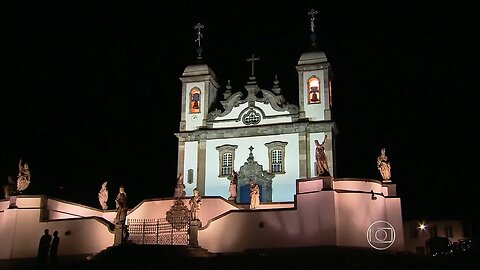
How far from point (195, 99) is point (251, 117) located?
14.3 feet

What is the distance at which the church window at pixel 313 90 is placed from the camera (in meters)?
39.0

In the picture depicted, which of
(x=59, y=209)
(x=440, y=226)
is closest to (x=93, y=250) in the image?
(x=59, y=209)

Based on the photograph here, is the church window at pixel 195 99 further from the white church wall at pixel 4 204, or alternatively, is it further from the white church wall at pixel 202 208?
the white church wall at pixel 4 204

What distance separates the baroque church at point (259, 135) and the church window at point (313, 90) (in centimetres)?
6

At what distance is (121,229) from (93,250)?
1.96m

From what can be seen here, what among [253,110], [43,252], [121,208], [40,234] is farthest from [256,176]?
[43,252]

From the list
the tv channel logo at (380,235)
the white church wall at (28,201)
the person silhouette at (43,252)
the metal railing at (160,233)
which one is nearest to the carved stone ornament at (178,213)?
the metal railing at (160,233)

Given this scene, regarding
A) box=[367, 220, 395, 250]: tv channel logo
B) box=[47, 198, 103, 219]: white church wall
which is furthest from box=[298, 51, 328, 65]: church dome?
box=[47, 198, 103, 219]: white church wall

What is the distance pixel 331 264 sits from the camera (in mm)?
19969

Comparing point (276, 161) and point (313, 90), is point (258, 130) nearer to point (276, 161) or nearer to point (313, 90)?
point (276, 161)

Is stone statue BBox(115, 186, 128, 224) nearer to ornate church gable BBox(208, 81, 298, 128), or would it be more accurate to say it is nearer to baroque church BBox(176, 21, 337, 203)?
baroque church BBox(176, 21, 337, 203)

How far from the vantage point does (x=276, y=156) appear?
38.2 m

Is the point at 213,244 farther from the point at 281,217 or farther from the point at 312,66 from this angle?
the point at 312,66

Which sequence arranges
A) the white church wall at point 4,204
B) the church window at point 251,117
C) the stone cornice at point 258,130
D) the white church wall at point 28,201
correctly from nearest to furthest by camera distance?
the white church wall at point 28,201
the white church wall at point 4,204
the stone cornice at point 258,130
the church window at point 251,117
